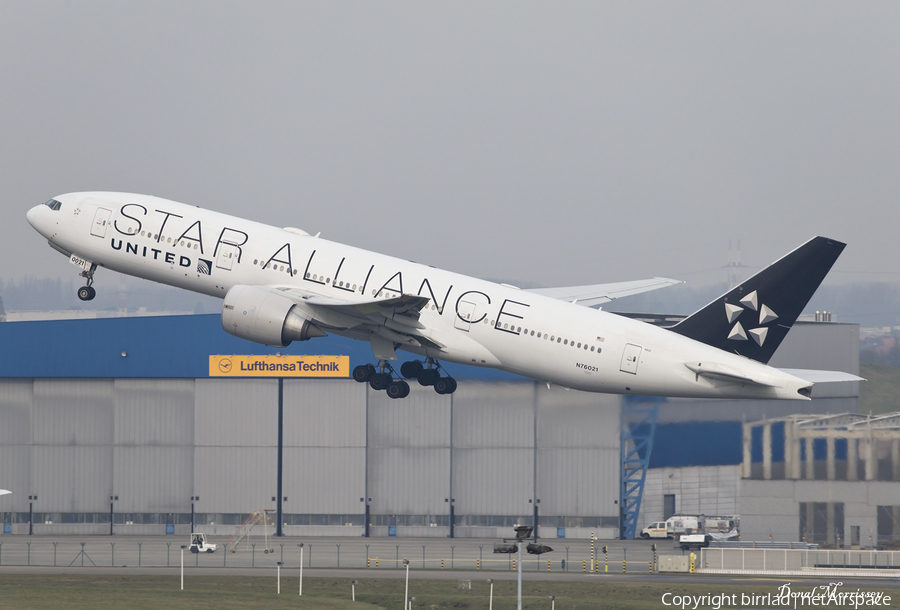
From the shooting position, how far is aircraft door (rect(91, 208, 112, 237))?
50969 millimetres

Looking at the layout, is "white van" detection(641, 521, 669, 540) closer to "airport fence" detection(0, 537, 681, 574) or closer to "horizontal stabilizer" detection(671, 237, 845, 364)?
"airport fence" detection(0, 537, 681, 574)

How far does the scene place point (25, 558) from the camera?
2704 inches

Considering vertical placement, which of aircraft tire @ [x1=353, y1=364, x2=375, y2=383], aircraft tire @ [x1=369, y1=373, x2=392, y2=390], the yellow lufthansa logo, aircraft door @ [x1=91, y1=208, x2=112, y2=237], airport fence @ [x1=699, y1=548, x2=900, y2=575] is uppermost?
aircraft door @ [x1=91, y1=208, x2=112, y2=237]

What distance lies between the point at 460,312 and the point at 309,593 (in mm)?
18152

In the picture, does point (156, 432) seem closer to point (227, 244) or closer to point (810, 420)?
point (227, 244)

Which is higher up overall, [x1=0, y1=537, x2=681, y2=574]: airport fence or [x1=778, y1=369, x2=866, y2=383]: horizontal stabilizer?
[x1=778, y1=369, x2=866, y2=383]: horizontal stabilizer

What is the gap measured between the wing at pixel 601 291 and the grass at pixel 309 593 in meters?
13.9

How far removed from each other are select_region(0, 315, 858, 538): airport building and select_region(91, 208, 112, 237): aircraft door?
32.4m

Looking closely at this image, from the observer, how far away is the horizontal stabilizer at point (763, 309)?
147ft

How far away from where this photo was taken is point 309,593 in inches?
2223

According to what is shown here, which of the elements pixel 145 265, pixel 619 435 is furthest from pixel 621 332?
pixel 619 435

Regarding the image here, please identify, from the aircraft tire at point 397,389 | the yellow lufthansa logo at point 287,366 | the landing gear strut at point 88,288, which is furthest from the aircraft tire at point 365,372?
the yellow lufthansa logo at point 287,366

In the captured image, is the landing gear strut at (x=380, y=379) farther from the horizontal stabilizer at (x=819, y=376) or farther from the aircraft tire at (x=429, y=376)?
the horizontal stabilizer at (x=819, y=376)

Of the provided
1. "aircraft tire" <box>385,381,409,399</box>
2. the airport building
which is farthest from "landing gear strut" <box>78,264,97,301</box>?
the airport building
